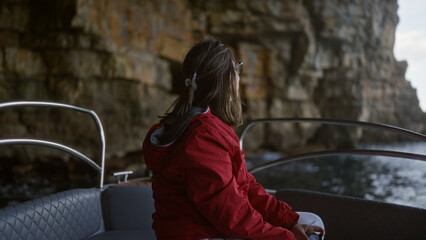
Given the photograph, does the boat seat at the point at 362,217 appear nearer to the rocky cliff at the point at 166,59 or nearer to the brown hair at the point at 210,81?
the brown hair at the point at 210,81

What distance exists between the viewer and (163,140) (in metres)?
1.01

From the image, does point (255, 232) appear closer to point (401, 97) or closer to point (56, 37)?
point (56, 37)

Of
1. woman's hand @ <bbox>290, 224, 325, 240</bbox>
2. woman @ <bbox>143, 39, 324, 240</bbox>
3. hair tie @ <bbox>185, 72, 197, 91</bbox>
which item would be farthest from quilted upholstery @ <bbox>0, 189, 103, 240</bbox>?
woman's hand @ <bbox>290, 224, 325, 240</bbox>

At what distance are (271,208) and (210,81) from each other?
0.50 meters

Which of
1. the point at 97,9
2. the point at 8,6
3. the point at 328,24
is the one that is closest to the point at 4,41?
the point at 8,6

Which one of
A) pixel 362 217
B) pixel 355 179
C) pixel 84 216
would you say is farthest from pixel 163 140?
pixel 355 179

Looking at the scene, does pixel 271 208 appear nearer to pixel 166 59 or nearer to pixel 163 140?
pixel 163 140

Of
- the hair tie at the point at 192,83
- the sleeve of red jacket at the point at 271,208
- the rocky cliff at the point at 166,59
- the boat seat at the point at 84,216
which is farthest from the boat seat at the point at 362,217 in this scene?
the rocky cliff at the point at 166,59

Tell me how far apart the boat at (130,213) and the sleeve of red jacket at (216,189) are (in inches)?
31.0

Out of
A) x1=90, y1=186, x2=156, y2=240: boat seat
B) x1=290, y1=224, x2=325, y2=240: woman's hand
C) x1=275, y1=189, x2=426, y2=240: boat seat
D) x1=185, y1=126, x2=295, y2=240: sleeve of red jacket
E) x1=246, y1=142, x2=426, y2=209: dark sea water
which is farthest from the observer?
x1=246, y1=142, x2=426, y2=209: dark sea water

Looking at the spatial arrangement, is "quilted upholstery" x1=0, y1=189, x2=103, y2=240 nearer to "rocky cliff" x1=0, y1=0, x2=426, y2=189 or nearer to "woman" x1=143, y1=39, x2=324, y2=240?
"woman" x1=143, y1=39, x2=324, y2=240

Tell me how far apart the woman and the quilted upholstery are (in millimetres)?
635

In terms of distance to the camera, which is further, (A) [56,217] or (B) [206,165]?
(A) [56,217]

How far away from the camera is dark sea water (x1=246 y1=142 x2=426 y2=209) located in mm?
9500
